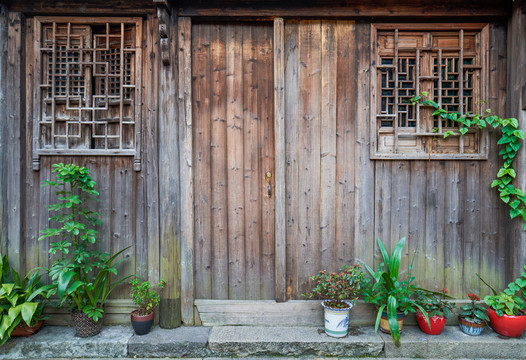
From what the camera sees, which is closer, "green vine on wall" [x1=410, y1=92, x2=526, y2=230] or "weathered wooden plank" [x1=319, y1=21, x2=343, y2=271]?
"green vine on wall" [x1=410, y1=92, x2=526, y2=230]

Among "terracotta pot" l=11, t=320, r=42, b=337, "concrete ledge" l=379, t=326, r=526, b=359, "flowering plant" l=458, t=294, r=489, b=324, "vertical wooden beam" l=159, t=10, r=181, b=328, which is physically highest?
"vertical wooden beam" l=159, t=10, r=181, b=328

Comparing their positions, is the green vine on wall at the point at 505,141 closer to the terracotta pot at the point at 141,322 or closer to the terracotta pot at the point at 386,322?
the terracotta pot at the point at 386,322

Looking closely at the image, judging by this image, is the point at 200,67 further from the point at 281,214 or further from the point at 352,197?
the point at 352,197

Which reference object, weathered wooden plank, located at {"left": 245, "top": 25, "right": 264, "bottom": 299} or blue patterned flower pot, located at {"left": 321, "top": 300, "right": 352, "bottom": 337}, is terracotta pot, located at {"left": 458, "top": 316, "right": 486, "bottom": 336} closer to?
blue patterned flower pot, located at {"left": 321, "top": 300, "right": 352, "bottom": 337}

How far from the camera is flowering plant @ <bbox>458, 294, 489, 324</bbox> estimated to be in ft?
9.84

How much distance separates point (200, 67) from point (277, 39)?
77 centimetres

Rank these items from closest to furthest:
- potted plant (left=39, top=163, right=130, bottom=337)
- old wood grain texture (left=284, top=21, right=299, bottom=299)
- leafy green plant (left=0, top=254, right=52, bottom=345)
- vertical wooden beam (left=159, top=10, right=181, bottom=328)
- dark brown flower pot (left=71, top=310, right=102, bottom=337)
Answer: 1. leafy green plant (left=0, top=254, right=52, bottom=345)
2. potted plant (left=39, top=163, right=130, bottom=337)
3. dark brown flower pot (left=71, top=310, right=102, bottom=337)
4. vertical wooden beam (left=159, top=10, right=181, bottom=328)
5. old wood grain texture (left=284, top=21, right=299, bottom=299)

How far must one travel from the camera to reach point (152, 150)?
3.18 m

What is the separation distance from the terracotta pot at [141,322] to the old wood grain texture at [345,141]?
1751 mm

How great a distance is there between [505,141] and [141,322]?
3585 millimetres

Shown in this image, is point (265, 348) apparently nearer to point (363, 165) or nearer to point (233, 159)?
point (233, 159)

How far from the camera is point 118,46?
326 centimetres

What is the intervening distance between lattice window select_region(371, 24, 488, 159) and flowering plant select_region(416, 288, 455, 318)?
125cm

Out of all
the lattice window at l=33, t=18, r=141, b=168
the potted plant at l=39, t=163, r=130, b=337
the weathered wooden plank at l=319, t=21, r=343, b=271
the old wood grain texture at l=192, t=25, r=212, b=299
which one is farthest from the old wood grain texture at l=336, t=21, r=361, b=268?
the potted plant at l=39, t=163, r=130, b=337
